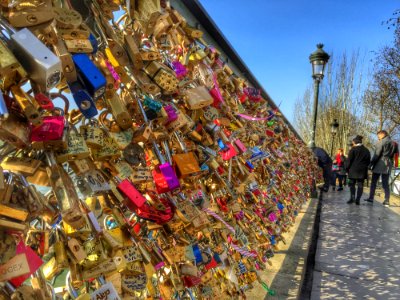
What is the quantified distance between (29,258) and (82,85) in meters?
0.39

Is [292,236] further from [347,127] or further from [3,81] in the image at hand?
[347,127]

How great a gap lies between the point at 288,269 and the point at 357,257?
1.09 meters

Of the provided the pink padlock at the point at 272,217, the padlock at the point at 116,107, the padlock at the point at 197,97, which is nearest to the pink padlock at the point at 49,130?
the padlock at the point at 116,107

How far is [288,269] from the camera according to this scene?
2965 mm

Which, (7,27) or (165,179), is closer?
(7,27)

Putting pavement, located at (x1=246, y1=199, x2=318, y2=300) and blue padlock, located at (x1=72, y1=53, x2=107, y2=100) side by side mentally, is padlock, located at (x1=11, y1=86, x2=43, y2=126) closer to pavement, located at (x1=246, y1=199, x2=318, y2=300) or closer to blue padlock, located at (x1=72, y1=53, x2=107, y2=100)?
blue padlock, located at (x1=72, y1=53, x2=107, y2=100)

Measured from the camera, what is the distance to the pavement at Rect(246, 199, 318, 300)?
2.35 m

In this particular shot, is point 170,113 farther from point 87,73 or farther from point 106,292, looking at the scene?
point 106,292

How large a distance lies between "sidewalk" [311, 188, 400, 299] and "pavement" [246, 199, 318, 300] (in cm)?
15

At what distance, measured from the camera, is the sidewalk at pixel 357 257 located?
274 cm

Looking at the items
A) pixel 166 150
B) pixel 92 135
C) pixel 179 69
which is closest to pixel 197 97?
pixel 179 69

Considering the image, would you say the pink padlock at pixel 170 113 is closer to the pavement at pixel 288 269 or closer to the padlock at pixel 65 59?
the padlock at pixel 65 59

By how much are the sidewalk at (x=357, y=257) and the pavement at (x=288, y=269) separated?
0.15m

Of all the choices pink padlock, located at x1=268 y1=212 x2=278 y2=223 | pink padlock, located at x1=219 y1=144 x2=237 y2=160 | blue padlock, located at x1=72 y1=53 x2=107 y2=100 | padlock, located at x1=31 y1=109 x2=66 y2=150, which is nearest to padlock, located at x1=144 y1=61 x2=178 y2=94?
blue padlock, located at x1=72 y1=53 x2=107 y2=100
